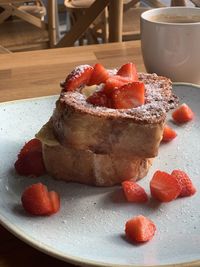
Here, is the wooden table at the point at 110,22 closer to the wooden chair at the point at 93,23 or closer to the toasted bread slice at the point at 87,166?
the toasted bread slice at the point at 87,166

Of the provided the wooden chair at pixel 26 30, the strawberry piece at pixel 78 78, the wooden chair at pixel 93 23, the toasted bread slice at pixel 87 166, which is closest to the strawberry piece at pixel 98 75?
the strawberry piece at pixel 78 78

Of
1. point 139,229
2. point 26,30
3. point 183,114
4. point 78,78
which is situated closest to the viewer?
point 139,229

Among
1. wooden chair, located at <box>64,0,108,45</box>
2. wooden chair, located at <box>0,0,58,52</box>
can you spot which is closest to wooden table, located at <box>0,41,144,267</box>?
wooden chair, located at <box>0,0,58,52</box>

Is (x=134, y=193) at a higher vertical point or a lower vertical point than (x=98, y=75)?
lower

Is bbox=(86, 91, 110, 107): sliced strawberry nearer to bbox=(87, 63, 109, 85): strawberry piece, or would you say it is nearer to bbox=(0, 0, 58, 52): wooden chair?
bbox=(87, 63, 109, 85): strawberry piece

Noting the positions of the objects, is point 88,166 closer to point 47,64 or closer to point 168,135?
point 168,135

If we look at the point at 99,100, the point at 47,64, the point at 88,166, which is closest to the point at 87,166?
the point at 88,166

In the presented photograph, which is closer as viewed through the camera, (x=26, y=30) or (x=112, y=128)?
(x=112, y=128)
